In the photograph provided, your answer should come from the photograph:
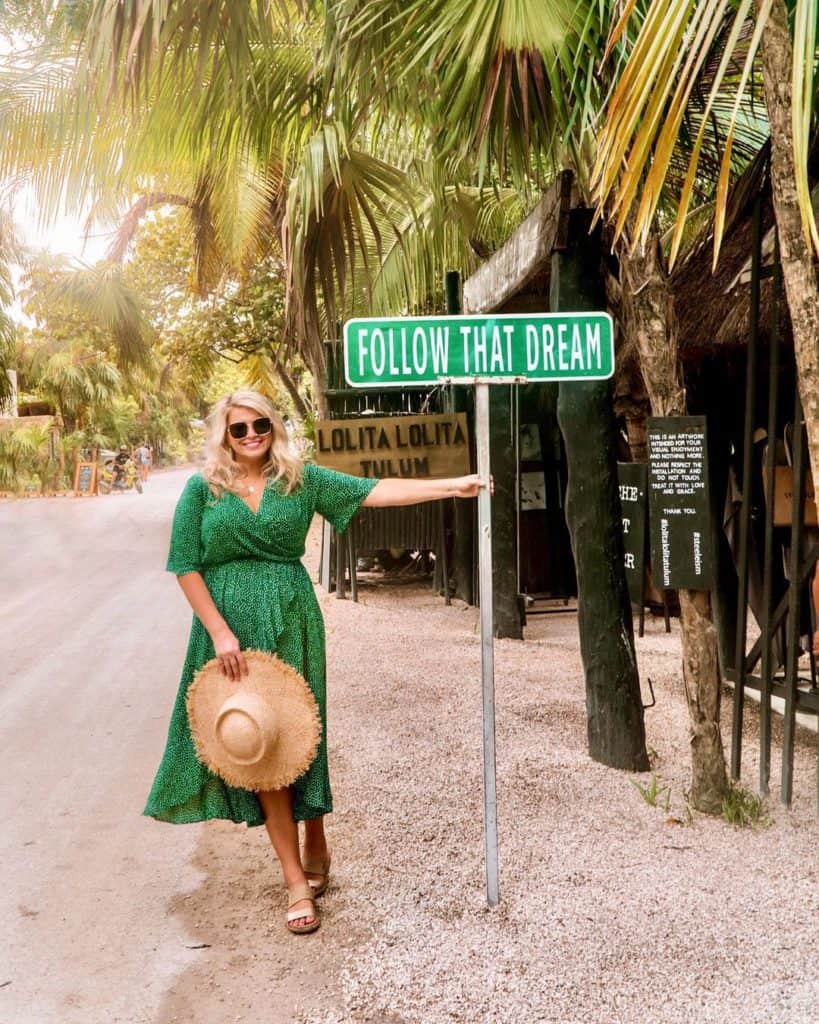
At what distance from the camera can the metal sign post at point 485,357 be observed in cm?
354

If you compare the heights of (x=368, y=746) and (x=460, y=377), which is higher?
(x=460, y=377)

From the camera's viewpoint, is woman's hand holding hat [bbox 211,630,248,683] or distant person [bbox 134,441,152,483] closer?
woman's hand holding hat [bbox 211,630,248,683]

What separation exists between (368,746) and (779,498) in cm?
241

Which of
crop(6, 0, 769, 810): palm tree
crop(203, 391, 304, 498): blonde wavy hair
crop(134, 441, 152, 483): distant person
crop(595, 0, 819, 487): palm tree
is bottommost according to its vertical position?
crop(203, 391, 304, 498): blonde wavy hair

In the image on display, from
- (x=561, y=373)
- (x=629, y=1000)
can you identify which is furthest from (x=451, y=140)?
(x=629, y=1000)

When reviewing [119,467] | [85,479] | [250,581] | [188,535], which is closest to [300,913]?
[250,581]

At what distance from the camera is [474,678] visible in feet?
23.2

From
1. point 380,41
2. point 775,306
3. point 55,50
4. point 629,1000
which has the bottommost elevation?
point 629,1000

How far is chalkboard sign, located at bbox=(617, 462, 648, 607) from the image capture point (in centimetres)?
618

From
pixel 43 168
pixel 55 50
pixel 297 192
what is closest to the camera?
pixel 55 50

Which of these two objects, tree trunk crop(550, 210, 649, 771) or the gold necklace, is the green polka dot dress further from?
tree trunk crop(550, 210, 649, 771)

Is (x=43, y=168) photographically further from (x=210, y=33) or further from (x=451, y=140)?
(x=451, y=140)

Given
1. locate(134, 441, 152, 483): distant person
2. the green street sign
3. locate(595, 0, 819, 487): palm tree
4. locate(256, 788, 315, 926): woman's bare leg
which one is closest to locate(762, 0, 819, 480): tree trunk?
locate(595, 0, 819, 487): palm tree

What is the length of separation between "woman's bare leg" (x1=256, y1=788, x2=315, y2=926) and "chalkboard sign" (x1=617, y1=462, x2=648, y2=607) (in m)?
3.05
